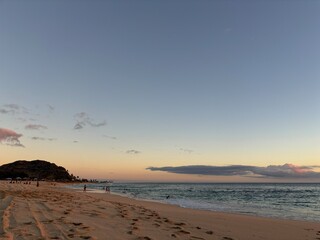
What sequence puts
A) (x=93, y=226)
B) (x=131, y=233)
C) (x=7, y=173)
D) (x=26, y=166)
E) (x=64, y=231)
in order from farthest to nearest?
(x=26, y=166), (x=7, y=173), (x=93, y=226), (x=131, y=233), (x=64, y=231)

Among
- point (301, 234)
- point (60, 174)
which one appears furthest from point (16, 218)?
point (60, 174)

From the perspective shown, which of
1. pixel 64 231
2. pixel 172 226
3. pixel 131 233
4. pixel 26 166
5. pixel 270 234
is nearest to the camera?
pixel 64 231

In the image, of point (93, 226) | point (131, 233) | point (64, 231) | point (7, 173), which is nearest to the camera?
point (64, 231)

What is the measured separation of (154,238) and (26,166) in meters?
210

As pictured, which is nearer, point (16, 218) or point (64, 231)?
point (64, 231)

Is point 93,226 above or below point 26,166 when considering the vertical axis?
below

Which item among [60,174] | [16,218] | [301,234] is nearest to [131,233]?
[16,218]

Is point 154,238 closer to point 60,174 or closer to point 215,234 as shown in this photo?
point 215,234

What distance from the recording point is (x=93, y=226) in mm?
9109

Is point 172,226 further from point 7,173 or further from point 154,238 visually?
point 7,173

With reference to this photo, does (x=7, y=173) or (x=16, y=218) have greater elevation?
(x=7, y=173)

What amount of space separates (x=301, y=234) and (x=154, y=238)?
21.7 ft

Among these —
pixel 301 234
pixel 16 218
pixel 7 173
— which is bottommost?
pixel 301 234

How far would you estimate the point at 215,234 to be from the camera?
948cm
